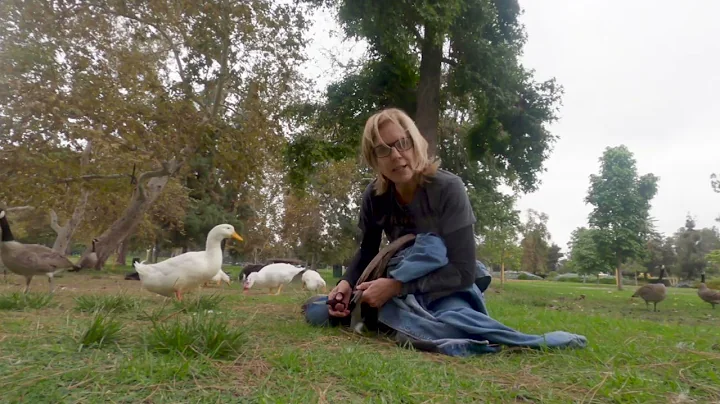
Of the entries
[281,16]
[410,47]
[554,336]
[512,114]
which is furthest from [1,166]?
[512,114]

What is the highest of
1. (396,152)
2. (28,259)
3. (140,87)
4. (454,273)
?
(140,87)

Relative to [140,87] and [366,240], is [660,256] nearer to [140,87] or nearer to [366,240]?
[140,87]

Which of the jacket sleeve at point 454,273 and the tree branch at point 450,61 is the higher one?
the tree branch at point 450,61

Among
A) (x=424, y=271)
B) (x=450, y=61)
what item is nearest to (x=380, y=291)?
(x=424, y=271)

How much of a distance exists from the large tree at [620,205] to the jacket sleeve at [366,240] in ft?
85.5

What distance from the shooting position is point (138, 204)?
462 inches

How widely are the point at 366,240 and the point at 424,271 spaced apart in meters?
0.72

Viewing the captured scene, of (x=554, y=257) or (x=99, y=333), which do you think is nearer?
(x=99, y=333)

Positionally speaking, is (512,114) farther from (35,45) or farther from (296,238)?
(296,238)

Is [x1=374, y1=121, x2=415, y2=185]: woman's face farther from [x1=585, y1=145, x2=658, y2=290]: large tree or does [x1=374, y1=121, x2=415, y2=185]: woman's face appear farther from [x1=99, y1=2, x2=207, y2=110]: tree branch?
[x1=585, y1=145, x2=658, y2=290]: large tree

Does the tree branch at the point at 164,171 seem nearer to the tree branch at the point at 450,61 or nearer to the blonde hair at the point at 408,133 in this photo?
the tree branch at the point at 450,61

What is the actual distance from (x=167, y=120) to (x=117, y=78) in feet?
3.63

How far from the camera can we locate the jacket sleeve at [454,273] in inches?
96.7

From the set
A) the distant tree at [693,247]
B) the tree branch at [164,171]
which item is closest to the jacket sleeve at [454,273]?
the tree branch at [164,171]
